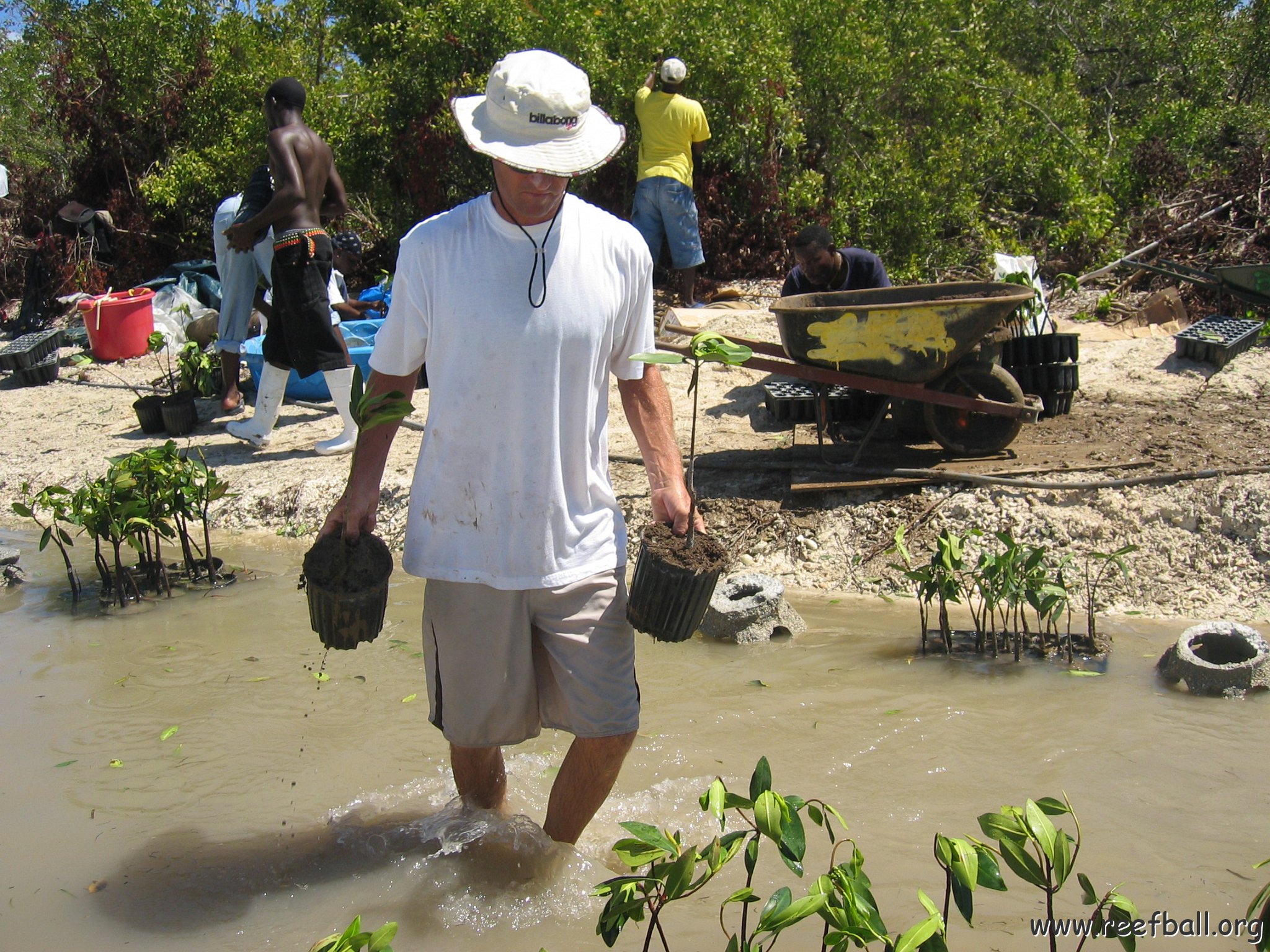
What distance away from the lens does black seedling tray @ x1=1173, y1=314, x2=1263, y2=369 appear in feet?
21.8

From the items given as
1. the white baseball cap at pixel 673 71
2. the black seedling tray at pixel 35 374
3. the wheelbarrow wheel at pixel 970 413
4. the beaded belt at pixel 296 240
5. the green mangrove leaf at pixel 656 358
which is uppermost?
the white baseball cap at pixel 673 71

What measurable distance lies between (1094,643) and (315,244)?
4.52 metres

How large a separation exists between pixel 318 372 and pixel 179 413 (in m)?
0.93

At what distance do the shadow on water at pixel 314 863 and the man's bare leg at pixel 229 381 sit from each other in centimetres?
458

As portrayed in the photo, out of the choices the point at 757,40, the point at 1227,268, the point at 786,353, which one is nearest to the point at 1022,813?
the point at 786,353

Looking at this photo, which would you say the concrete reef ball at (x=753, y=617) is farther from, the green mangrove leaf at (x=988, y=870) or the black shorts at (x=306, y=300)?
the black shorts at (x=306, y=300)

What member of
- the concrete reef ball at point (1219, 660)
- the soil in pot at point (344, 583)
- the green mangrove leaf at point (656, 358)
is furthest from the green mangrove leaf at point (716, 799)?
the concrete reef ball at point (1219, 660)

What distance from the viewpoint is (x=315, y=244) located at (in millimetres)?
6102

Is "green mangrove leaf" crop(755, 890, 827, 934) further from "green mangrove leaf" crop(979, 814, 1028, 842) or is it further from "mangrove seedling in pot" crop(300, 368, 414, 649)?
"mangrove seedling in pot" crop(300, 368, 414, 649)

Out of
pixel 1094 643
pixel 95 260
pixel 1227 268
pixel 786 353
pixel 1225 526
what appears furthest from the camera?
pixel 95 260

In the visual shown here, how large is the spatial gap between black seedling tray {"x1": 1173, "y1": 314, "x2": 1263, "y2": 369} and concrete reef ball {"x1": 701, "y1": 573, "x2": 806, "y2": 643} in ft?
12.5

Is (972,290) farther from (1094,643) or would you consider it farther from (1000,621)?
(1094,643)

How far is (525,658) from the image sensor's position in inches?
102

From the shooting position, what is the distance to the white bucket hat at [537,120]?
2342 mm
